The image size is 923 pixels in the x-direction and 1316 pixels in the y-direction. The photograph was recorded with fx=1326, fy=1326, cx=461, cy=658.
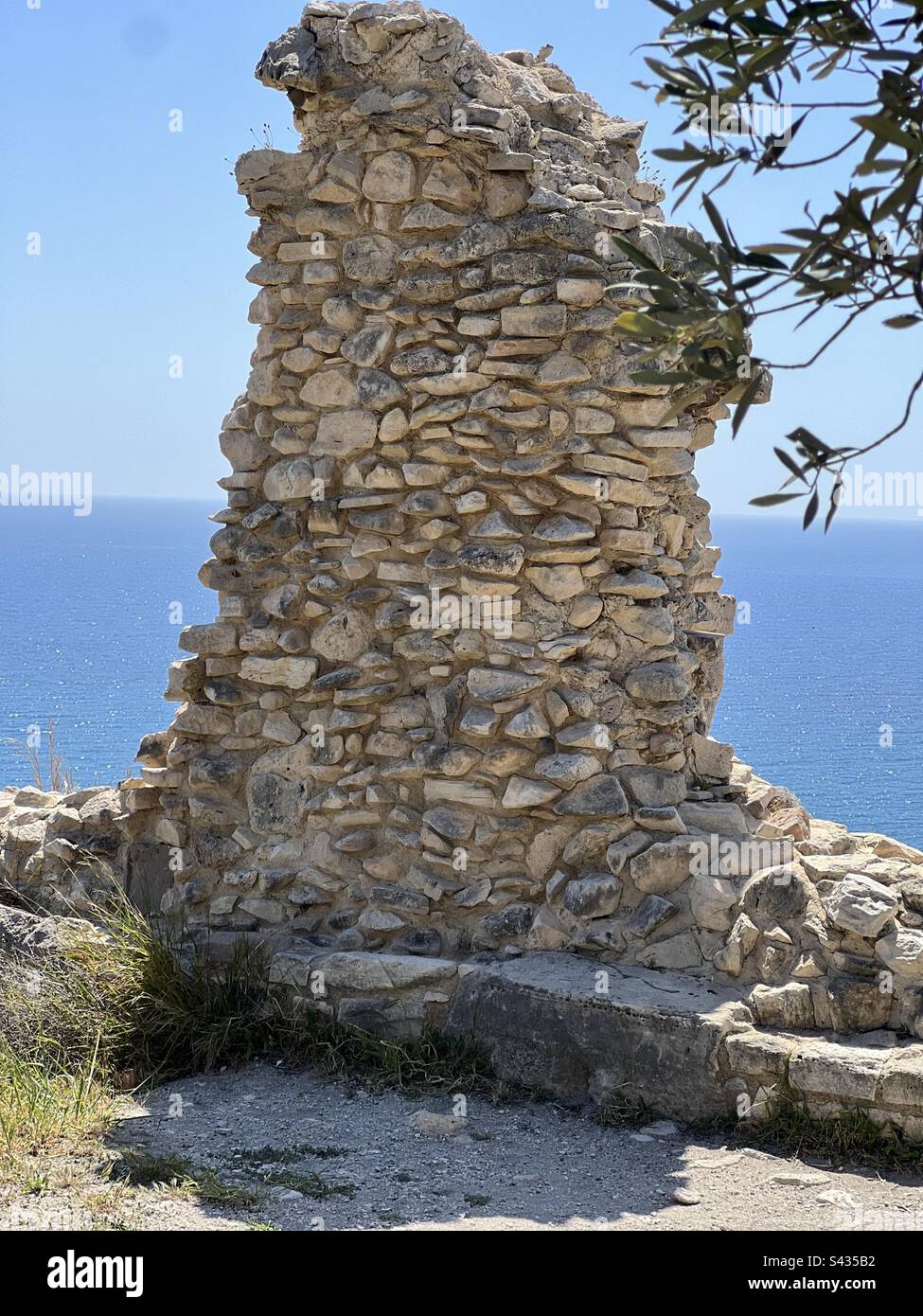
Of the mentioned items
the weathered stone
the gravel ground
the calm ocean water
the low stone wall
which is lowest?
the gravel ground

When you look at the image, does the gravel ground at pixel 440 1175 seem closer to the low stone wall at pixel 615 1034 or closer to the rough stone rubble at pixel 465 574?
the low stone wall at pixel 615 1034

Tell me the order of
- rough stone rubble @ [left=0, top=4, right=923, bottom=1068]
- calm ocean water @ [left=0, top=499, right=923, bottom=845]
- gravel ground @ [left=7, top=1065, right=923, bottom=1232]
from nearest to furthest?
gravel ground @ [left=7, top=1065, right=923, bottom=1232] < rough stone rubble @ [left=0, top=4, right=923, bottom=1068] < calm ocean water @ [left=0, top=499, right=923, bottom=845]

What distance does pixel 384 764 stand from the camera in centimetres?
513

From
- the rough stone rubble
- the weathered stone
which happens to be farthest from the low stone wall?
the weathered stone

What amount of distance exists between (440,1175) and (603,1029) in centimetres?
77

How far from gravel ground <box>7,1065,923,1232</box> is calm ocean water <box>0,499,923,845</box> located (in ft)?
7.32

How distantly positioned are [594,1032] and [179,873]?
6.43 feet

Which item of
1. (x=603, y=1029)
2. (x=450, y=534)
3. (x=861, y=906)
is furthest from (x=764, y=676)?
(x=603, y=1029)

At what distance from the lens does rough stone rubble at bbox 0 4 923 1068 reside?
4863mm

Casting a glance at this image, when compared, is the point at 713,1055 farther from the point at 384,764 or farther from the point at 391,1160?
the point at 384,764

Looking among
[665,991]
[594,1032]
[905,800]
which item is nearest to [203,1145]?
[594,1032]

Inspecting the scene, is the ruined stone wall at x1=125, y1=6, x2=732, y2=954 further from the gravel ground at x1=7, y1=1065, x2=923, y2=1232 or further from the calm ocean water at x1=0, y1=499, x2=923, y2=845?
the calm ocean water at x1=0, y1=499, x2=923, y2=845

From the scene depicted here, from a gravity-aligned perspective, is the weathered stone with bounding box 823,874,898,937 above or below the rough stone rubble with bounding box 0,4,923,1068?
below
